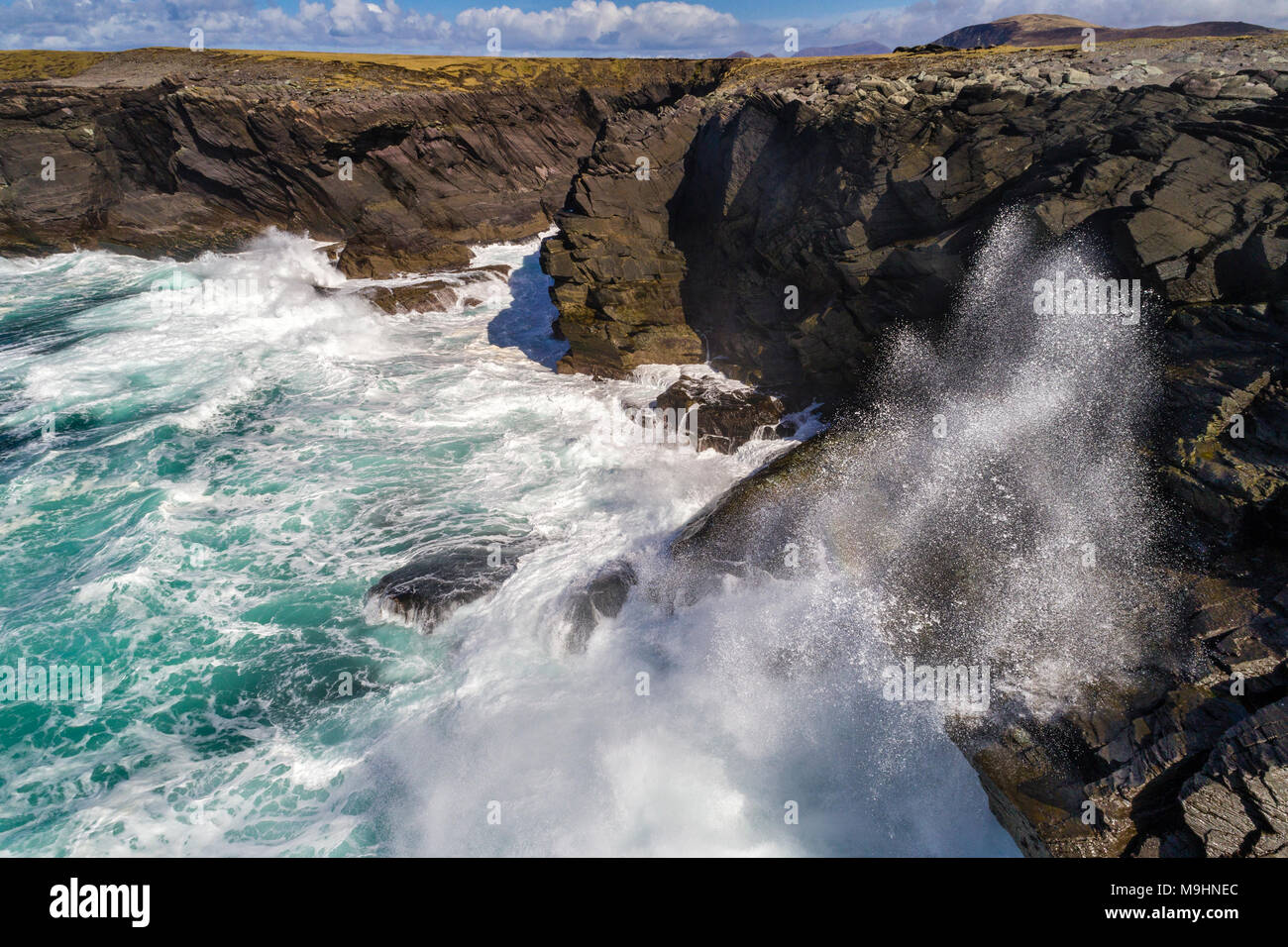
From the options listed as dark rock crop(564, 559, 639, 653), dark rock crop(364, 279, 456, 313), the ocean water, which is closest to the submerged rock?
the ocean water

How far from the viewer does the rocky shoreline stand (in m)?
9.16

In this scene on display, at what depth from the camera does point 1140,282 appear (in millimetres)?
13523

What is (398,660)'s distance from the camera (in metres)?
12.6

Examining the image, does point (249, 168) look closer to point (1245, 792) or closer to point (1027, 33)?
point (1245, 792)

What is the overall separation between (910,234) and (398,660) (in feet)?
53.4

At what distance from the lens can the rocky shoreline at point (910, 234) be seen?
9156 millimetres

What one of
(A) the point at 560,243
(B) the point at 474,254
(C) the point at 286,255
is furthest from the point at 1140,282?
(C) the point at 286,255

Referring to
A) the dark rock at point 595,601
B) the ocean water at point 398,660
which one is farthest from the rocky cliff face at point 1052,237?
the ocean water at point 398,660

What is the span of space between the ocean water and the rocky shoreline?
1553 millimetres

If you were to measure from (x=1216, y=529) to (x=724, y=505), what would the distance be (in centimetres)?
891

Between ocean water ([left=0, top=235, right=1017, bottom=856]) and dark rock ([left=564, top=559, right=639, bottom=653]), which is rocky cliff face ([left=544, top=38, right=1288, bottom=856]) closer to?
dark rock ([left=564, top=559, right=639, bottom=653])

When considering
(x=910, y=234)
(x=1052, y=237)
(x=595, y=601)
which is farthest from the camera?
(x=910, y=234)

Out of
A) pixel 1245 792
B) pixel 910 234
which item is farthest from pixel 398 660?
pixel 910 234
